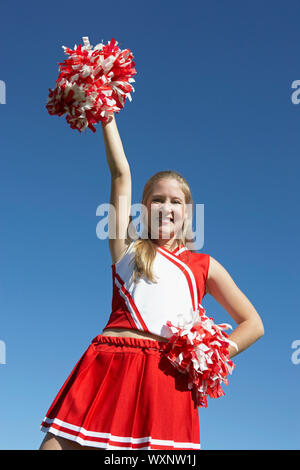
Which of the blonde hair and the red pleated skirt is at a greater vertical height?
the blonde hair

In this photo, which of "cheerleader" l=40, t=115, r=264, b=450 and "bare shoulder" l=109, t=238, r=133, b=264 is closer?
"cheerleader" l=40, t=115, r=264, b=450

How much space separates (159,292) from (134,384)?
68 cm

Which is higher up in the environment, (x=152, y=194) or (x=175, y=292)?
(x=152, y=194)

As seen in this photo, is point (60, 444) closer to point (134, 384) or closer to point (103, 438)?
point (103, 438)

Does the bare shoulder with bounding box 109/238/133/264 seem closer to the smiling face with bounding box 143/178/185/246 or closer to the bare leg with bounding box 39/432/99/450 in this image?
the smiling face with bounding box 143/178/185/246

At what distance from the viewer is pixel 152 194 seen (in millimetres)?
4410

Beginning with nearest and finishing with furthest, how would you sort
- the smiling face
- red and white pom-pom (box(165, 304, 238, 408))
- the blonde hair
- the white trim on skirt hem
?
the white trim on skirt hem
red and white pom-pom (box(165, 304, 238, 408))
the blonde hair
the smiling face

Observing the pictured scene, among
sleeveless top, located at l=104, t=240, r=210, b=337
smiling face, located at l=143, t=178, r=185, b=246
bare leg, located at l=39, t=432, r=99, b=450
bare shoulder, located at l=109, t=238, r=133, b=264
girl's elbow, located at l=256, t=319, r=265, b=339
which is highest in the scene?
smiling face, located at l=143, t=178, r=185, b=246

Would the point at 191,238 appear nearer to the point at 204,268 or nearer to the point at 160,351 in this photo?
the point at 204,268

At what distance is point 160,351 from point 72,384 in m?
0.64

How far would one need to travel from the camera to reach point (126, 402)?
3561mm

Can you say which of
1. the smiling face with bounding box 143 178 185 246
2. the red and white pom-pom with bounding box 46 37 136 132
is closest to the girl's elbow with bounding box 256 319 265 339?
the smiling face with bounding box 143 178 185 246

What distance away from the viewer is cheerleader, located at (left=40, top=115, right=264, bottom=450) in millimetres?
3498

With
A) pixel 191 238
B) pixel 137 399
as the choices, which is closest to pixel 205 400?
pixel 137 399
